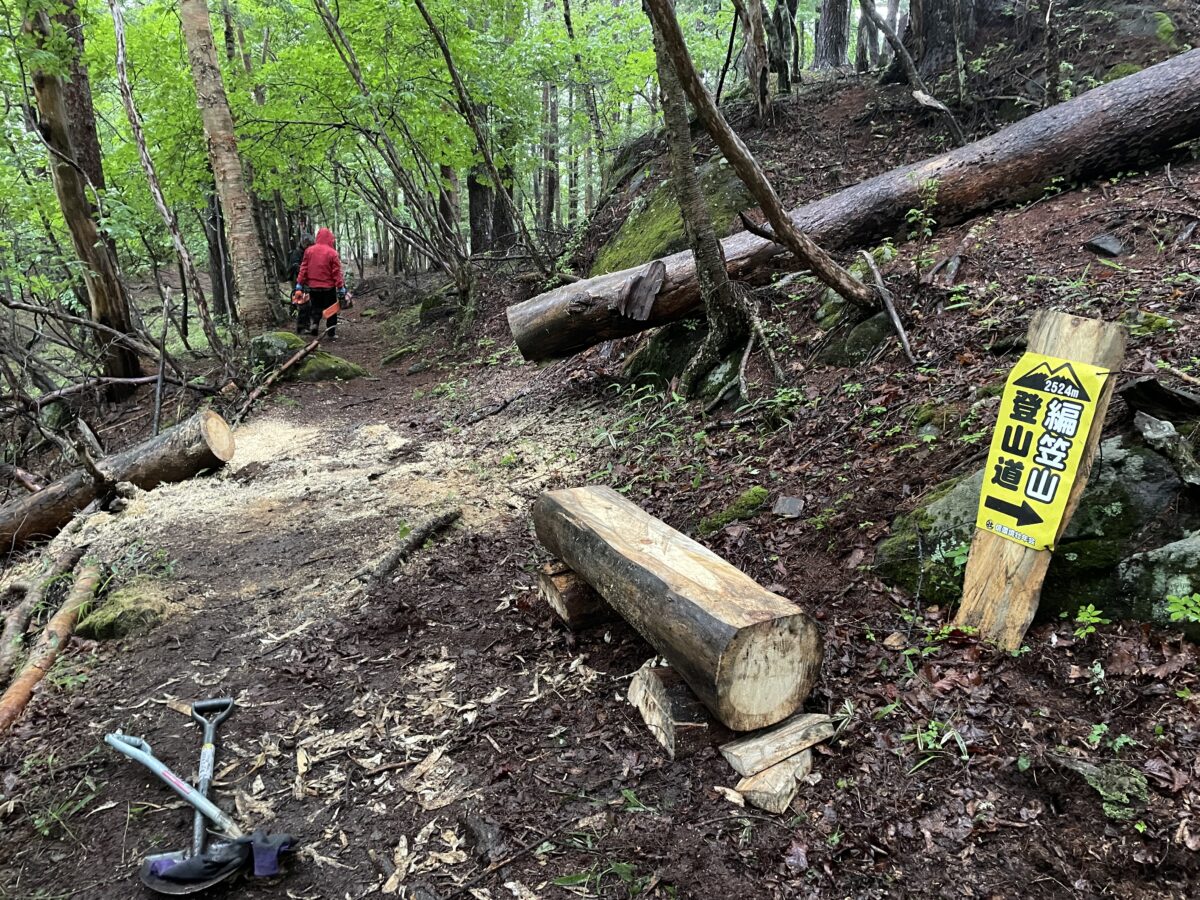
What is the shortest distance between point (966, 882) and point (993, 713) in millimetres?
718

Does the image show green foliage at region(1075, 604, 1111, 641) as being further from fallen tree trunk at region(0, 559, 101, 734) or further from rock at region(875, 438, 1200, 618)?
fallen tree trunk at region(0, 559, 101, 734)

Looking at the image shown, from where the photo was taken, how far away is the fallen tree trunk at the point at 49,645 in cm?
368

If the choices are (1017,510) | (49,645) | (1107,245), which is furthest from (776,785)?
(1107,245)

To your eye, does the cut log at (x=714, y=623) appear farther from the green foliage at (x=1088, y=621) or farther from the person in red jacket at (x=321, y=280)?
the person in red jacket at (x=321, y=280)

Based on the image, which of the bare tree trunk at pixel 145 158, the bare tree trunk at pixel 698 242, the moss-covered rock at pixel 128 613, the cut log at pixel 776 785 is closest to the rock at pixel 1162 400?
the cut log at pixel 776 785

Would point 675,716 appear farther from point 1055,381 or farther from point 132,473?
point 132,473

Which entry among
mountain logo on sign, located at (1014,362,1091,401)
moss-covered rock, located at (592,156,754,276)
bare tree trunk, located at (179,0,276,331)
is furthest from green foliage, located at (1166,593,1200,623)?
bare tree trunk, located at (179,0,276,331)

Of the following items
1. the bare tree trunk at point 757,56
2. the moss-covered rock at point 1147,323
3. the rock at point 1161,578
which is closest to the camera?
the rock at point 1161,578

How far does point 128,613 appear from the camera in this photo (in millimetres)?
4414

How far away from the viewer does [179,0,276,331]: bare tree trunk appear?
32.4 feet

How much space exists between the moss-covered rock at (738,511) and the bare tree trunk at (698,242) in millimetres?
1972

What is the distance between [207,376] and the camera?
11344 mm

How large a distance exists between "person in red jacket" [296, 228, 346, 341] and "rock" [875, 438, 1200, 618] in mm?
11584

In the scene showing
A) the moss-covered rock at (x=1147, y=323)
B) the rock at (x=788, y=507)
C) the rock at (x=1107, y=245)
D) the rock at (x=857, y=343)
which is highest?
the rock at (x=1107, y=245)
